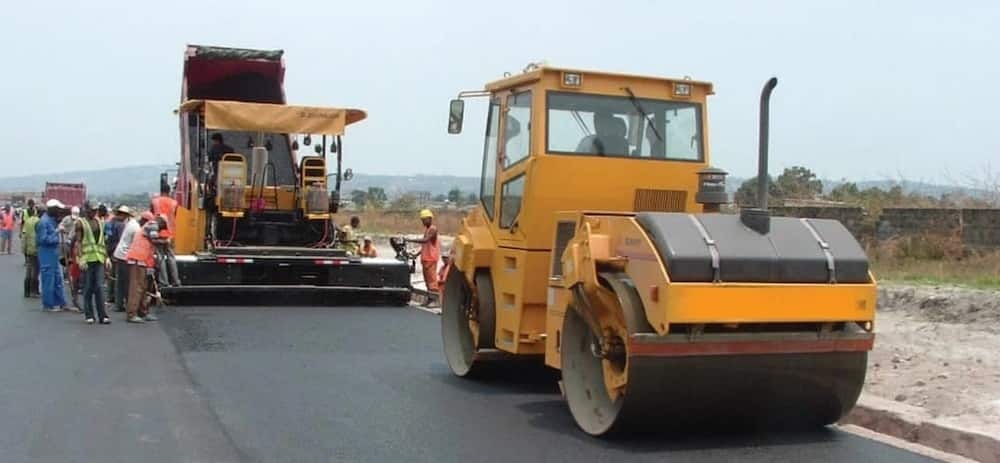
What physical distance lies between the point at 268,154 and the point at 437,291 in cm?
365

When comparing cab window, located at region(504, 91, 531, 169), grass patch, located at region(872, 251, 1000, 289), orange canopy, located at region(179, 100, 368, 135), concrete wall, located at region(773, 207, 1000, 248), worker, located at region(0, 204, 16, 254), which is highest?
orange canopy, located at region(179, 100, 368, 135)

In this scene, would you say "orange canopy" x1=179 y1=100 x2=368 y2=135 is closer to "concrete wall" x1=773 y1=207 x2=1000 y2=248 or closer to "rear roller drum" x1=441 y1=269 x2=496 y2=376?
"rear roller drum" x1=441 y1=269 x2=496 y2=376

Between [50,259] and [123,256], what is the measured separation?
1.72 metres

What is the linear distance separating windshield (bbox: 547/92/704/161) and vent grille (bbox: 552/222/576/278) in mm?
839

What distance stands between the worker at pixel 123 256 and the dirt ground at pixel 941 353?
925cm

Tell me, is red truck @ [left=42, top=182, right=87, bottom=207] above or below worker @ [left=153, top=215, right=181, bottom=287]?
above

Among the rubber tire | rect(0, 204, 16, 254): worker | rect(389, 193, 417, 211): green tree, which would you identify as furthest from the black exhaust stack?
rect(389, 193, 417, 211): green tree

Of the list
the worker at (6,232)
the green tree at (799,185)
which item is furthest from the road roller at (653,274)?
the worker at (6,232)

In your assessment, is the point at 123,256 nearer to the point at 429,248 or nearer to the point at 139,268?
the point at 139,268

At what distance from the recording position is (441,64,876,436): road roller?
21.9 feet

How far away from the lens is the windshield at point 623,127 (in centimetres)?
877

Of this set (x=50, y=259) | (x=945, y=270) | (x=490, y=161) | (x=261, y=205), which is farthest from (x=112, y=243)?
(x=945, y=270)

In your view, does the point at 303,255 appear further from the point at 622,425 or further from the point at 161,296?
the point at 622,425

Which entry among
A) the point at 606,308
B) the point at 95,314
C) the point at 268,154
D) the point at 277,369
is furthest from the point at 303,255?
the point at 606,308
